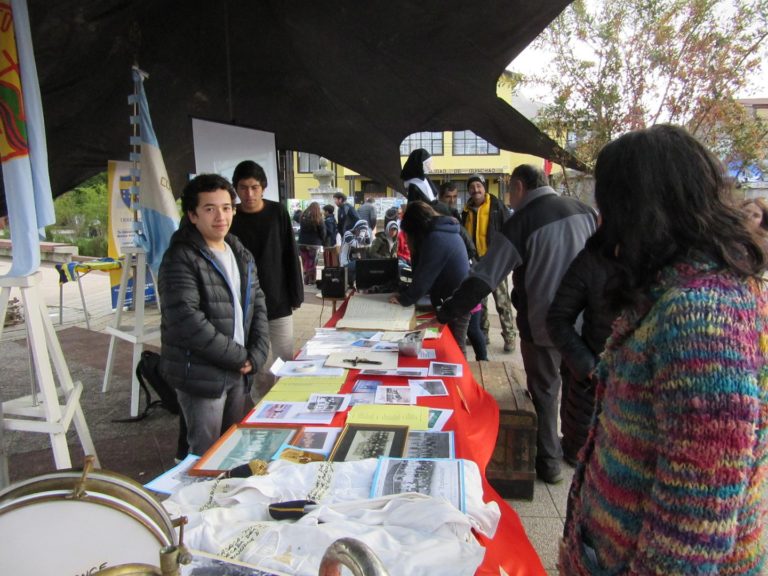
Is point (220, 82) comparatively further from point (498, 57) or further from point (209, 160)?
point (498, 57)

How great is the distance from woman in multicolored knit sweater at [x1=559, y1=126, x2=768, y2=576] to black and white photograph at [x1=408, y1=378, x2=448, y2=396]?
38.5 inches

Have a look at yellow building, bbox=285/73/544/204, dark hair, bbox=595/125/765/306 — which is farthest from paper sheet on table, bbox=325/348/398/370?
yellow building, bbox=285/73/544/204

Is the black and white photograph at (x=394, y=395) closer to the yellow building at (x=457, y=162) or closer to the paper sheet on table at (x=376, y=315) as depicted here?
the paper sheet on table at (x=376, y=315)

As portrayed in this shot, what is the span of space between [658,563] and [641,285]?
1.57 feet

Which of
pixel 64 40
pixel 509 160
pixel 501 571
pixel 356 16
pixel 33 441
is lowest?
pixel 33 441

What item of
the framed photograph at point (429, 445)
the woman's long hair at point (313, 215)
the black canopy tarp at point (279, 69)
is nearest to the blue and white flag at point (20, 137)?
the black canopy tarp at point (279, 69)

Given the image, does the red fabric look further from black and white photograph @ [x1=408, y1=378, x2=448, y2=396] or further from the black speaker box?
the black speaker box

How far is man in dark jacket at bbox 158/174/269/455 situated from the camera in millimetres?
2152

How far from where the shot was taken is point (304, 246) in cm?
996

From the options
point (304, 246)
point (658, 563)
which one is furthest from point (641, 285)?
point (304, 246)

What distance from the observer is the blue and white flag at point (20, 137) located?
191cm

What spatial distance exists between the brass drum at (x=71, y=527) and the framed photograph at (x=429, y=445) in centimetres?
89

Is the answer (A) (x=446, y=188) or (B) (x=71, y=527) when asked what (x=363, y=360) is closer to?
(B) (x=71, y=527)

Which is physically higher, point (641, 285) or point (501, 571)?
point (641, 285)
